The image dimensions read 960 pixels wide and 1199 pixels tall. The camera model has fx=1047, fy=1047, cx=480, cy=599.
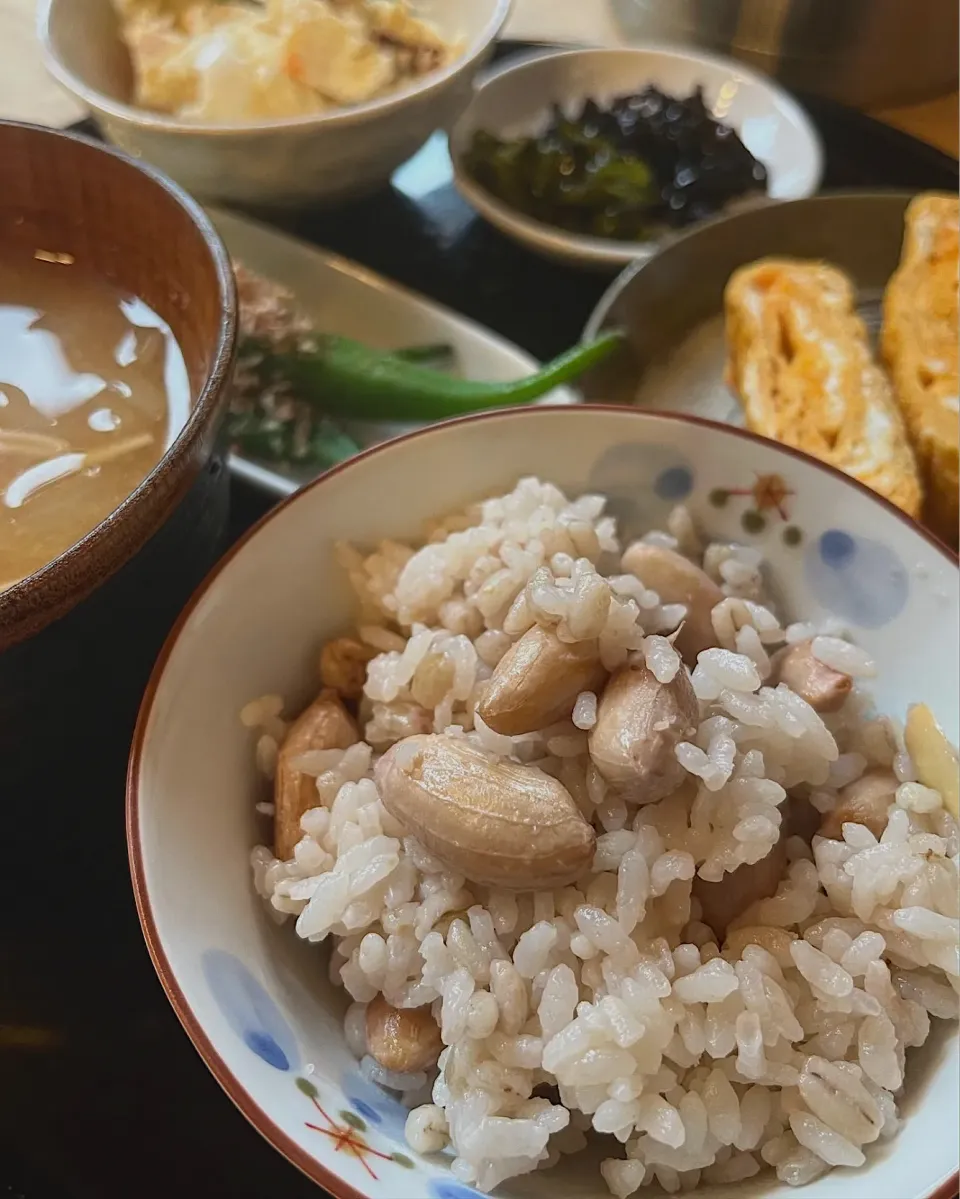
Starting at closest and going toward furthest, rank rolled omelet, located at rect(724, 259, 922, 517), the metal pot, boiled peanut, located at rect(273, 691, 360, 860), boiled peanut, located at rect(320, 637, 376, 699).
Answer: boiled peanut, located at rect(273, 691, 360, 860) < boiled peanut, located at rect(320, 637, 376, 699) < rolled omelet, located at rect(724, 259, 922, 517) < the metal pot

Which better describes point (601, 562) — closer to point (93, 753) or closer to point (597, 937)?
point (597, 937)

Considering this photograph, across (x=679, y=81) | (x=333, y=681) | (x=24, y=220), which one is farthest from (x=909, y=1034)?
(x=679, y=81)

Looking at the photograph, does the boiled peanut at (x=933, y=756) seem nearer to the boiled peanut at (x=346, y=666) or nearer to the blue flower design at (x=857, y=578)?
the blue flower design at (x=857, y=578)

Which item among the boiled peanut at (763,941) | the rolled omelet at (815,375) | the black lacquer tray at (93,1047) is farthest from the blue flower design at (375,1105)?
the rolled omelet at (815,375)

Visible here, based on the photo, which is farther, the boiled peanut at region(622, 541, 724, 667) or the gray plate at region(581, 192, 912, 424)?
the gray plate at region(581, 192, 912, 424)

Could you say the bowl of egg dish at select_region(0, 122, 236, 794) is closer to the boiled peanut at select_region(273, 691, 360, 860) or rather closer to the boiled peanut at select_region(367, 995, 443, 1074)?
the boiled peanut at select_region(273, 691, 360, 860)

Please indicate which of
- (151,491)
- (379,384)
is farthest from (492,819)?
(379,384)

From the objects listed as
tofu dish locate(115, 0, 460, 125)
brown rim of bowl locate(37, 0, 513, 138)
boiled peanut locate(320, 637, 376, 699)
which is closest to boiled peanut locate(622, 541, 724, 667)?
boiled peanut locate(320, 637, 376, 699)
